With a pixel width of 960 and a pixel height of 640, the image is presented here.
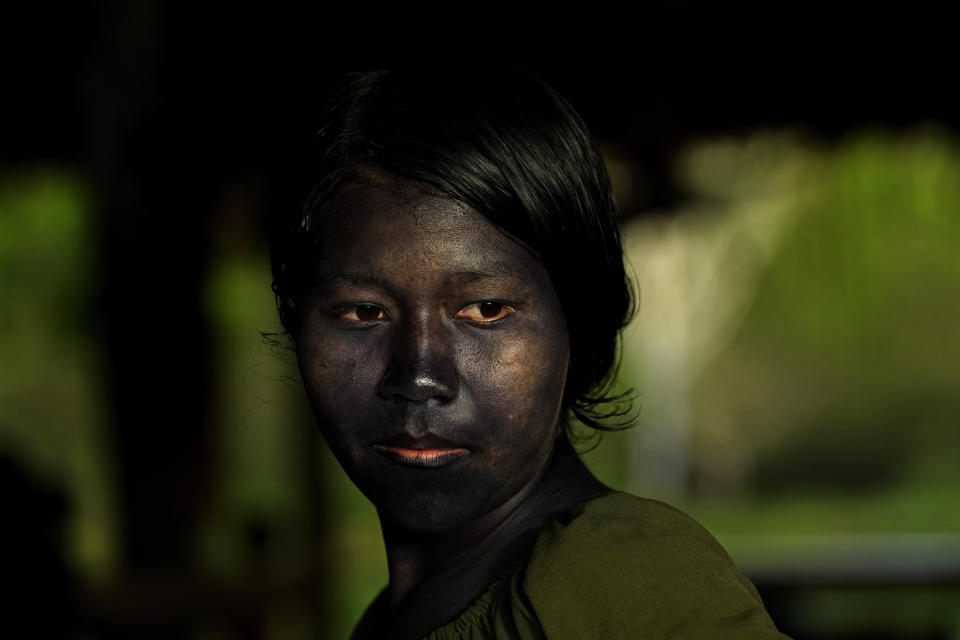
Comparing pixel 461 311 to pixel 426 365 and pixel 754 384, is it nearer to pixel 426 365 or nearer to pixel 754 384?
pixel 426 365

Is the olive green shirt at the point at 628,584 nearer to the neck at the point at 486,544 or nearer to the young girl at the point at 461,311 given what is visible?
the young girl at the point at 461,311

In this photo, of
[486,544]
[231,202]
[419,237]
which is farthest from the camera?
[231,202]

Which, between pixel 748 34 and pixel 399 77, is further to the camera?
pixel 748 34

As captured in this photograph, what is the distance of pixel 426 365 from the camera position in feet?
3.86

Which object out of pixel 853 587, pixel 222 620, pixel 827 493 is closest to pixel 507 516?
pixel 222 620

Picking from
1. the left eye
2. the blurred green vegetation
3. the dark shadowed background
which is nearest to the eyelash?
the left eye

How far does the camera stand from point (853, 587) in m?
6.04

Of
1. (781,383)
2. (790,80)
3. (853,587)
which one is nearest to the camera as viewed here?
(790,80)

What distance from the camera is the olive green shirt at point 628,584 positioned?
3.20 ft

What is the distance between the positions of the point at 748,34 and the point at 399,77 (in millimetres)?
3120

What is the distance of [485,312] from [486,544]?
25cm

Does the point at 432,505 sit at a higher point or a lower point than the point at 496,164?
lower

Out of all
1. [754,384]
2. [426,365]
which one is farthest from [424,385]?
[754,384]

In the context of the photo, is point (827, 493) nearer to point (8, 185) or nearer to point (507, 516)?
point (8, 185)
